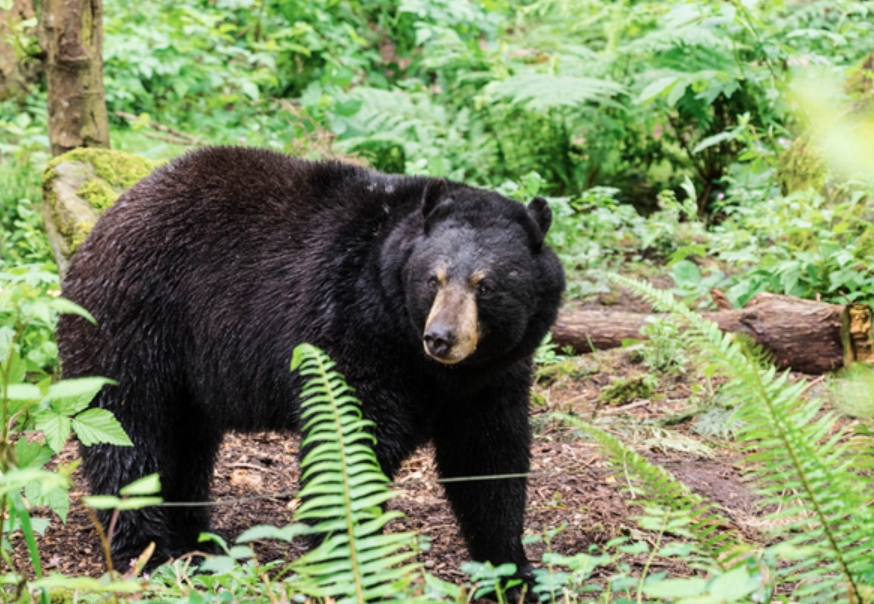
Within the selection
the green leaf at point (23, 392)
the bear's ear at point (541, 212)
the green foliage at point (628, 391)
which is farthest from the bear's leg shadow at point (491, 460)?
the green leaf at point (23, 392)

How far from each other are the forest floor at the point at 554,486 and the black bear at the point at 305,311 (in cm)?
37

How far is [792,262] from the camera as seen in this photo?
6062 mm

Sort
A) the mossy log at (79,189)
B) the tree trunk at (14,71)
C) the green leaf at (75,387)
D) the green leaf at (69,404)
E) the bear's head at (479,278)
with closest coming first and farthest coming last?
the green leaf at (75,387) → the green leaf at (69,404) → the bear's head at (479,278) → the mossy log at (79,189) → the tree trunk at (14,71)

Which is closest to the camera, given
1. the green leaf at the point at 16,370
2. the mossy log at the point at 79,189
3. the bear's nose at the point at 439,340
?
the green leaf at the point at 16,370

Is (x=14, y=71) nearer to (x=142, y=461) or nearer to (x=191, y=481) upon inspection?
(x=191, y=481)

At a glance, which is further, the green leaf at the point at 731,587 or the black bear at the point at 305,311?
the black bear at the point at 305,311

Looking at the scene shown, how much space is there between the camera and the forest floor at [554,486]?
4426mm

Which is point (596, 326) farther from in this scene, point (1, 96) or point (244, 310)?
point (1, 96)

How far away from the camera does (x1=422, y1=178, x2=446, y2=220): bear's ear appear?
154 inches

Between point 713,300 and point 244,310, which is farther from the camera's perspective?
point 713,300

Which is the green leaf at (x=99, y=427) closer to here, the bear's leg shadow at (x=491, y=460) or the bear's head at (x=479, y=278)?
the bear's head at (x=479, y=278)

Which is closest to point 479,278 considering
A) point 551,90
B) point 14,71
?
point 551,90

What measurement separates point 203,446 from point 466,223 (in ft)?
6.68

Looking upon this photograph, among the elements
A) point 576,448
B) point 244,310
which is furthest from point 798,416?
point 576,448
